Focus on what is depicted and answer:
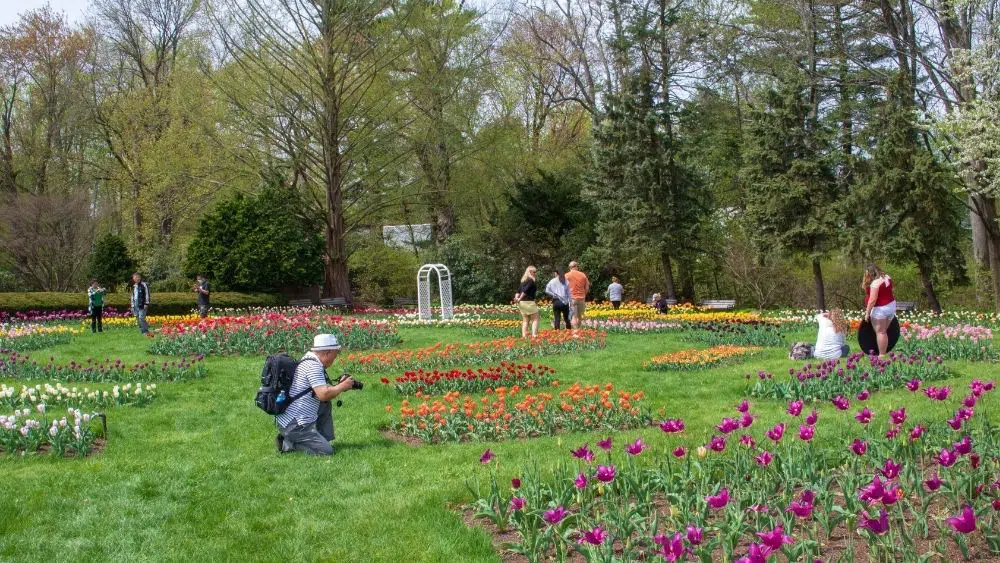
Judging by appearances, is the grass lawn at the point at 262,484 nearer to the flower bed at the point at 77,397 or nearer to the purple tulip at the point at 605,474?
the flower bed at the point at 77,397

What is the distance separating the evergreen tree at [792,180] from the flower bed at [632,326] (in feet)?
27.6

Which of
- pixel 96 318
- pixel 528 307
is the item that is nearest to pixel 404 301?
pixel 96 318

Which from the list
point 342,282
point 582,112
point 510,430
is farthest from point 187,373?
point 582,112

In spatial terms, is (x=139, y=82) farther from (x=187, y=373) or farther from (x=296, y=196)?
(x=187, y=373)

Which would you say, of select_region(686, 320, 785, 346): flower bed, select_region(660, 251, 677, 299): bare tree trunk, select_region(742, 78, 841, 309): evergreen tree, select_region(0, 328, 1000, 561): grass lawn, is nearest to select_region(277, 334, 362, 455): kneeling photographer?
select_region(0, 328, 1000, 561): grass lawn

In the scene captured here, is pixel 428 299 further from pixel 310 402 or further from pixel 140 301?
pixel 310 402

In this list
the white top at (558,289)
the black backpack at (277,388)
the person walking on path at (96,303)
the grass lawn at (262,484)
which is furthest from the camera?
the person walking on path at (96,303)

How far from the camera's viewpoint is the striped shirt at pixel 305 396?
690 centimetres

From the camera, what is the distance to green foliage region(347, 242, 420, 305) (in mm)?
35531

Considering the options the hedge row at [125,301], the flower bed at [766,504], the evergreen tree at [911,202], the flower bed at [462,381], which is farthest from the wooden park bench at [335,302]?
the flower bed at [766,504]

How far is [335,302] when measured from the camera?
27172mm

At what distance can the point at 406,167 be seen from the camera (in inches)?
1273

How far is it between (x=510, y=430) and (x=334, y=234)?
2162cm

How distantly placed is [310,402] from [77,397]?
3.72 m
